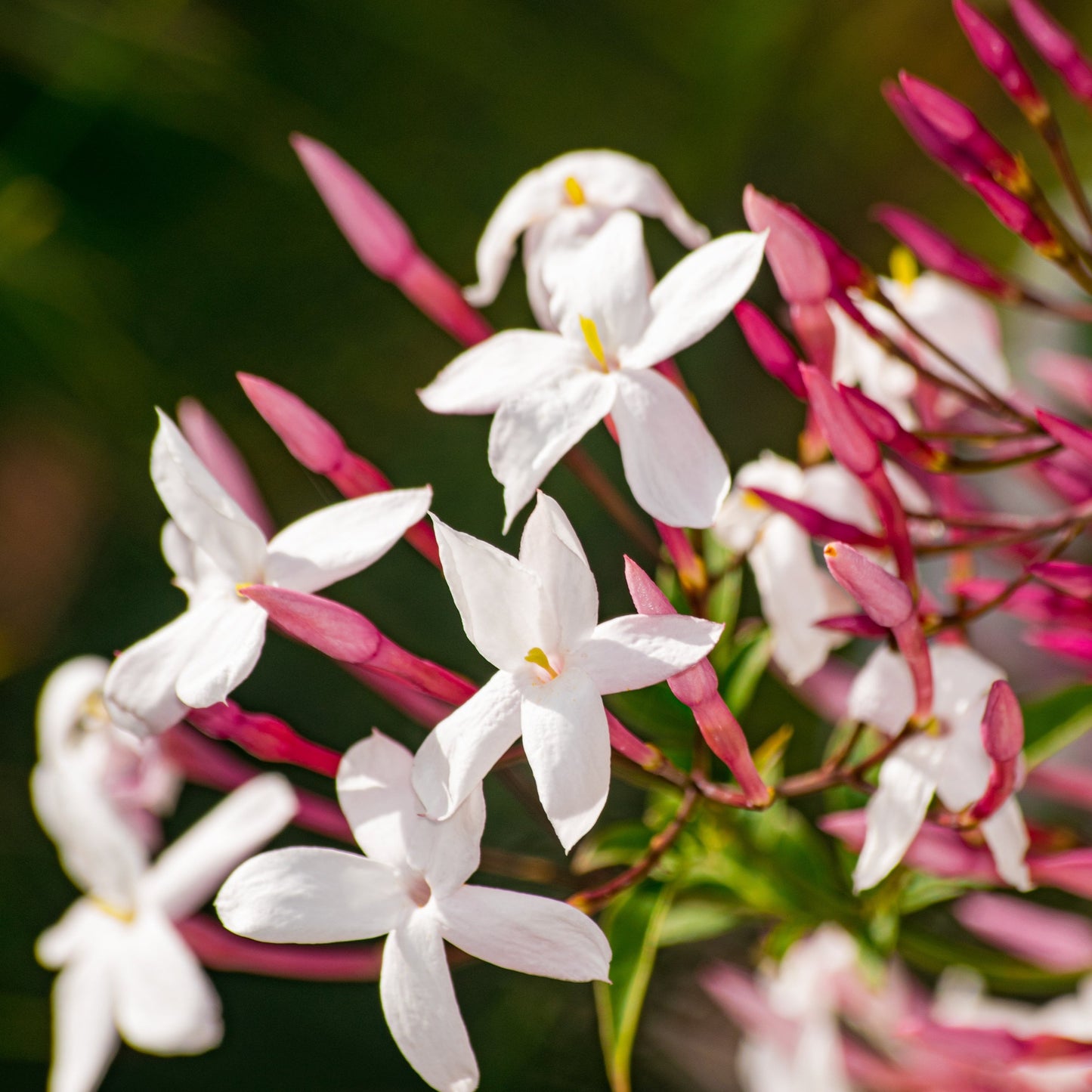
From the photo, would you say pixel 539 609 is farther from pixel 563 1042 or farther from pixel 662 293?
pixel 563 1042

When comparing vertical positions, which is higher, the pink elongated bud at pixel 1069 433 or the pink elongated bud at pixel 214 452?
the pink elongated bud at pixel 1069 433

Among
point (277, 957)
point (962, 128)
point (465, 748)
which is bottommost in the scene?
point (277, 957)

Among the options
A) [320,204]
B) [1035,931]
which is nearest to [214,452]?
[1035,931]

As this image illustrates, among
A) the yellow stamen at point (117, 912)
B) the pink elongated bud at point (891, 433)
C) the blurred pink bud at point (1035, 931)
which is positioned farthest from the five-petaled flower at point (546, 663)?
the blurred pink bud at point (1035, 931)

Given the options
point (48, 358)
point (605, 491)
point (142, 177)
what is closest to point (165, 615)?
point (48, 358)

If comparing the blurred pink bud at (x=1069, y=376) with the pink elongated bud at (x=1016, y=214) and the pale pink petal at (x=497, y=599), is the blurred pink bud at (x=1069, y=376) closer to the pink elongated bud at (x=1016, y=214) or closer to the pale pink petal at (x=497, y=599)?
the pink elongated bud at (x=1016, y=214)

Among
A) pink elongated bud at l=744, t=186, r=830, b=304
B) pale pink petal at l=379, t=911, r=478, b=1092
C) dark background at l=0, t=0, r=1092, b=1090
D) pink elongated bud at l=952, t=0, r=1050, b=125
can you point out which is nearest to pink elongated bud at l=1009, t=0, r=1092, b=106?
pink elongated bud at l=952, t=0, r=1050, b=125

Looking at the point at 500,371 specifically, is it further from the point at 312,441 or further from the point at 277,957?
the point at 277,957
